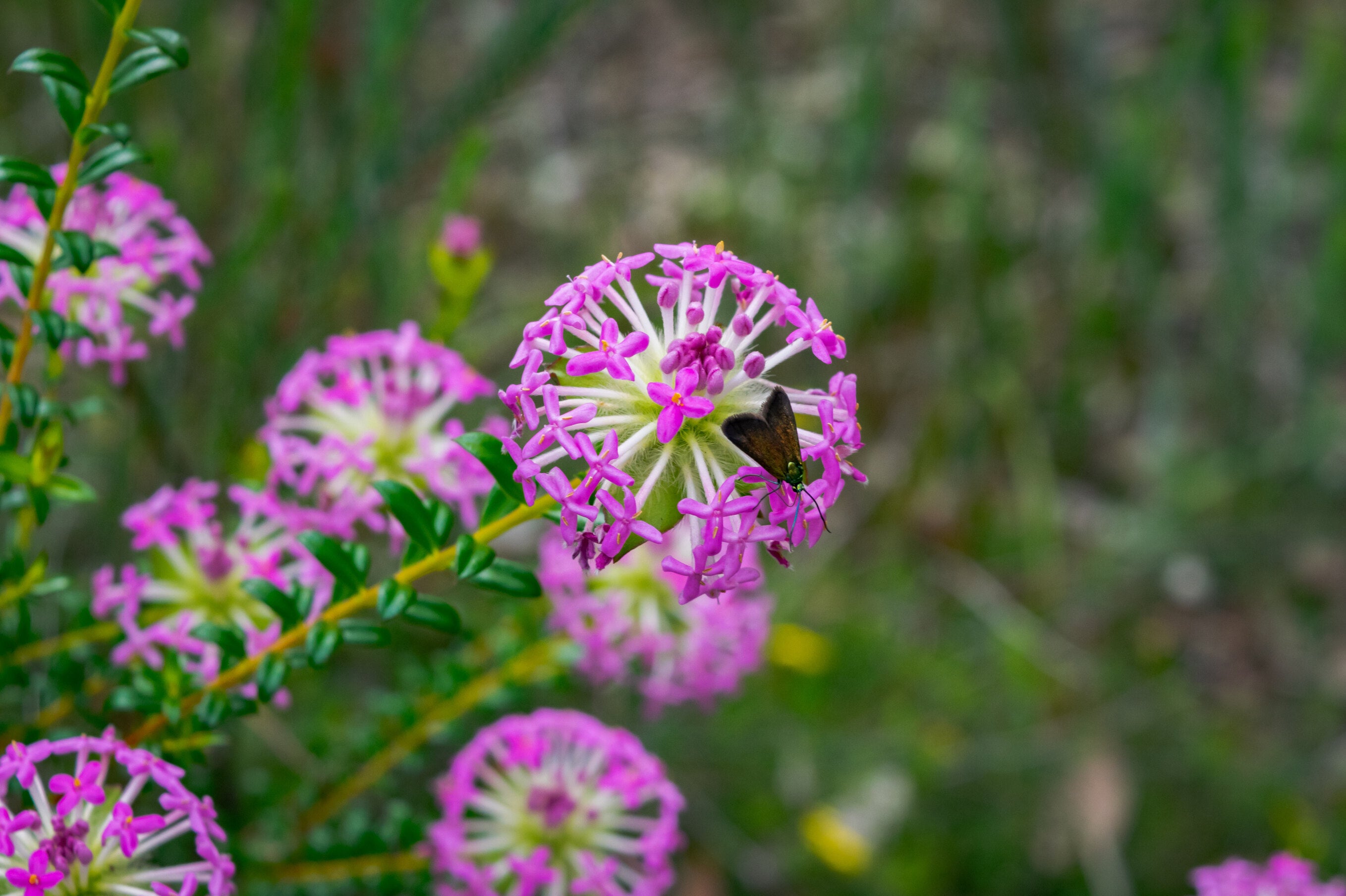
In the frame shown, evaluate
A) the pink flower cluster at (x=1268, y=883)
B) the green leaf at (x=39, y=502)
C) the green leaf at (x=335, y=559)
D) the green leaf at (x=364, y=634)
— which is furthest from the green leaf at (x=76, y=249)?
the pink flower cluster at (x=1268, y=883)

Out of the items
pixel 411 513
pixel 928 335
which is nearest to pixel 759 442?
pixel 411 513

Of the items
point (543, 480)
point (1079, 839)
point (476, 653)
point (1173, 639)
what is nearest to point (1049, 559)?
point (1173, 639)

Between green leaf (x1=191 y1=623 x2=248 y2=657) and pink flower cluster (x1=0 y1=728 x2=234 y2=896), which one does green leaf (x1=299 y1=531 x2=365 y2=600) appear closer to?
green leaf (x1=191 y1=623 x2=248 y2=657)

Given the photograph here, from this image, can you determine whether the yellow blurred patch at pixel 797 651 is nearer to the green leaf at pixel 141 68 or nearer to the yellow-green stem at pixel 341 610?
the yellow-green stem at pixel 341 610

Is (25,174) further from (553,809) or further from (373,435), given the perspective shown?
(553,809)

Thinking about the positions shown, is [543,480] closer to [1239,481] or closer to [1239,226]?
[1239,226]

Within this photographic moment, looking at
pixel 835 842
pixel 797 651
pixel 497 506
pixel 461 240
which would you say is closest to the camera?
pixel 497 506
